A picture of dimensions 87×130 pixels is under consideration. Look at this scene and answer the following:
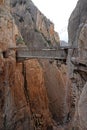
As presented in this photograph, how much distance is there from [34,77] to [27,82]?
1.51 metres

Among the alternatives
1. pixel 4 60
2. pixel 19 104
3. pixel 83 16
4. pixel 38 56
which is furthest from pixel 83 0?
pixel 19 104

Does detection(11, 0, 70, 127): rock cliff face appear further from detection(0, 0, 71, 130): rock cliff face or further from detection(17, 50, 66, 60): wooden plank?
detection(17, 50, 66, 60): wooden plank

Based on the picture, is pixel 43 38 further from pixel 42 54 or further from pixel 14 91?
pixel 42 54

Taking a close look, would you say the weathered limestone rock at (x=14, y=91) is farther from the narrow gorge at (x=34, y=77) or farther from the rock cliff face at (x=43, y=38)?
the rock cliff face at (x=43, y=38)

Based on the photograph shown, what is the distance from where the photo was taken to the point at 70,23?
1962 centimetres

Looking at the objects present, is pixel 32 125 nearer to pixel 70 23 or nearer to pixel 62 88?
pixel 62 88

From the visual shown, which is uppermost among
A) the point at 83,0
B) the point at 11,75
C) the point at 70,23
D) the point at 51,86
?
the point at 83,0

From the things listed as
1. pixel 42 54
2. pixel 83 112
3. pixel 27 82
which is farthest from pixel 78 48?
pixel 27 82

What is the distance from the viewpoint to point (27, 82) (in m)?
35.0

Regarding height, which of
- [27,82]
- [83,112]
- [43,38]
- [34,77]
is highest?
[43,38]

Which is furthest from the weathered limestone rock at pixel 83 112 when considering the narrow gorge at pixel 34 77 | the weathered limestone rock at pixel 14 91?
the weathered limestone rock at pixel 14 91

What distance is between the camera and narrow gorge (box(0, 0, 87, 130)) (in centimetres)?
1944

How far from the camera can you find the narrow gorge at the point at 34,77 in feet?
63.8

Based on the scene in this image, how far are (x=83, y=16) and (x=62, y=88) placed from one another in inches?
1010
